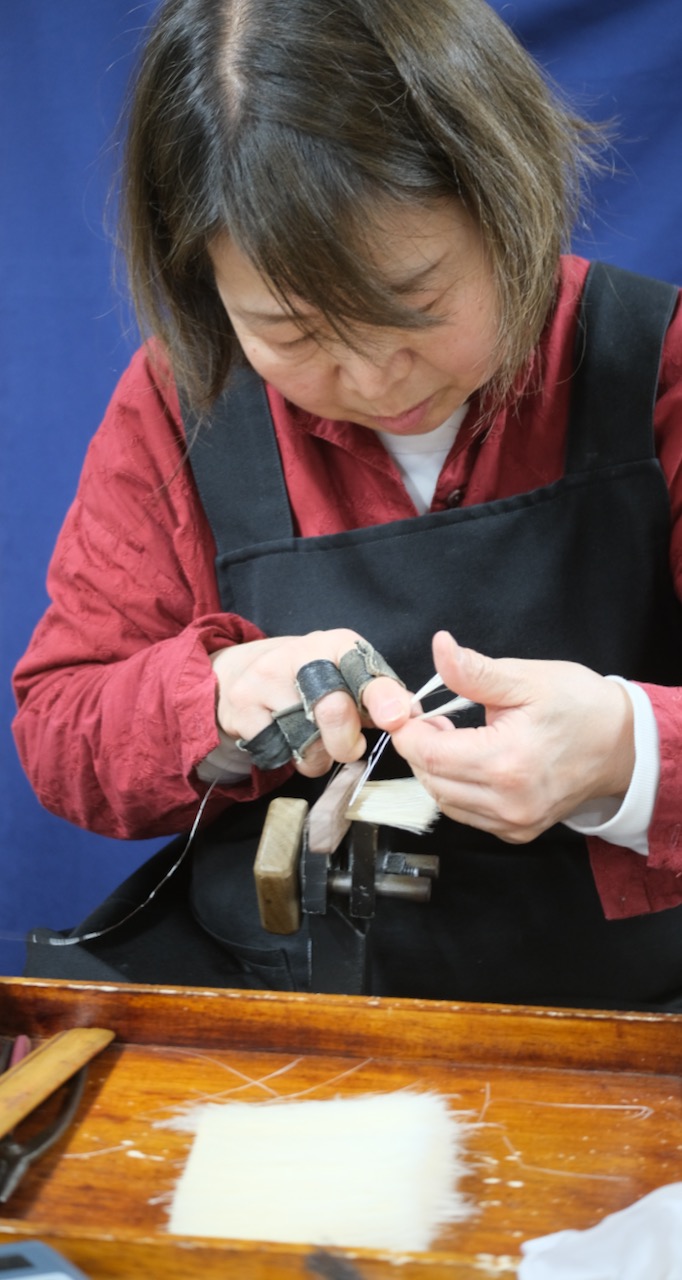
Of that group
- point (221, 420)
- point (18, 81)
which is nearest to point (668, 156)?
point (221, 420)

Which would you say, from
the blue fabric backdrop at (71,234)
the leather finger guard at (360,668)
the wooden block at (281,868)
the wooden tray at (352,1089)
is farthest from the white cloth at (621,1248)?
the blue fabric backdrop at (71,234)

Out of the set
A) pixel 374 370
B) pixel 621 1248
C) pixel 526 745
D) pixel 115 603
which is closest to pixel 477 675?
pixel 526 745

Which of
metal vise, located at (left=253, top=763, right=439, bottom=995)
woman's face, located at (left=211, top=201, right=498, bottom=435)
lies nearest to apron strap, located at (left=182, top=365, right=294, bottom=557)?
woman's face, located at (left=211, top=201, right=498, bottom=435)

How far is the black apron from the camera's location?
1.24 metres

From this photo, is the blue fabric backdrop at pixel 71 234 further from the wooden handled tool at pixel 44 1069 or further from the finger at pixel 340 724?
the finger at pixel 340 724

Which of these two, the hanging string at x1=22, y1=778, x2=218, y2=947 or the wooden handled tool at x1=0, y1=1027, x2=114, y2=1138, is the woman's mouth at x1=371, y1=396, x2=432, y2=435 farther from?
the wooden handled tool at x1=0, y1=1027, x2=114, y2=1138

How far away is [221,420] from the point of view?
1289 millimetres

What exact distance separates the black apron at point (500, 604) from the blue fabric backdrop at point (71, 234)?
0.41 metres

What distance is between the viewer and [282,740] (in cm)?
108

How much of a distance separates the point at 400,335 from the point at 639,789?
1.47 feet

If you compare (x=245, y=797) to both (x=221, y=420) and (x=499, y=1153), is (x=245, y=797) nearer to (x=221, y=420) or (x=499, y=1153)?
(x=221, y=420)

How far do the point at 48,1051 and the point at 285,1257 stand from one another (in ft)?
0.97

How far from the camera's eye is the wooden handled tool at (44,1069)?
0.84m

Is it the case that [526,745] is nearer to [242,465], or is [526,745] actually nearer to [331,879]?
[331,879]
